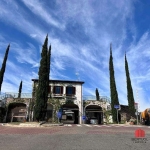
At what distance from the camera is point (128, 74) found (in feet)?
109

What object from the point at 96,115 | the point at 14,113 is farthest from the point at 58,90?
the point at 14,113

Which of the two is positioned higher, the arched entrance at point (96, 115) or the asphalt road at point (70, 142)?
the arched entrance at point (96, 115)

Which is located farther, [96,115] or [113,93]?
[96,115]

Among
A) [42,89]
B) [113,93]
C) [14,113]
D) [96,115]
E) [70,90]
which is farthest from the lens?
[14,113]

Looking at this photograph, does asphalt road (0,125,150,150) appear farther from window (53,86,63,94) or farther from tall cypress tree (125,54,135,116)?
window (53,86,63,94)

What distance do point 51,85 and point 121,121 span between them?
13.8 metres

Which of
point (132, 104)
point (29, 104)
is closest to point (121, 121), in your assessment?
point (132, 104)

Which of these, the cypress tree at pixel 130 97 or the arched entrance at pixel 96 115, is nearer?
the cypress tree at pixel 130 97

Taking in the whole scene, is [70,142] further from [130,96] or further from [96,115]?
[96,115]

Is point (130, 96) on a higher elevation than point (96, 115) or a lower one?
higher

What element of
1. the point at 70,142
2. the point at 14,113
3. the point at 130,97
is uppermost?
the point at 130,97

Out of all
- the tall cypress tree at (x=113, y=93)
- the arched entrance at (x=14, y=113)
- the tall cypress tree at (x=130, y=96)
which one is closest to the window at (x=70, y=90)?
the tall cypress tree at (x=113, y=93)

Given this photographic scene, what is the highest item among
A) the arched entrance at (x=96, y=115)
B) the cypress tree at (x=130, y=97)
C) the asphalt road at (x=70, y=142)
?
the cypress tree at (x=130, y=97)

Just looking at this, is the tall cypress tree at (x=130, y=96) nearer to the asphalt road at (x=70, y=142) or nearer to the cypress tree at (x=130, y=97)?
the cypress tree at (x=130, y=97)
